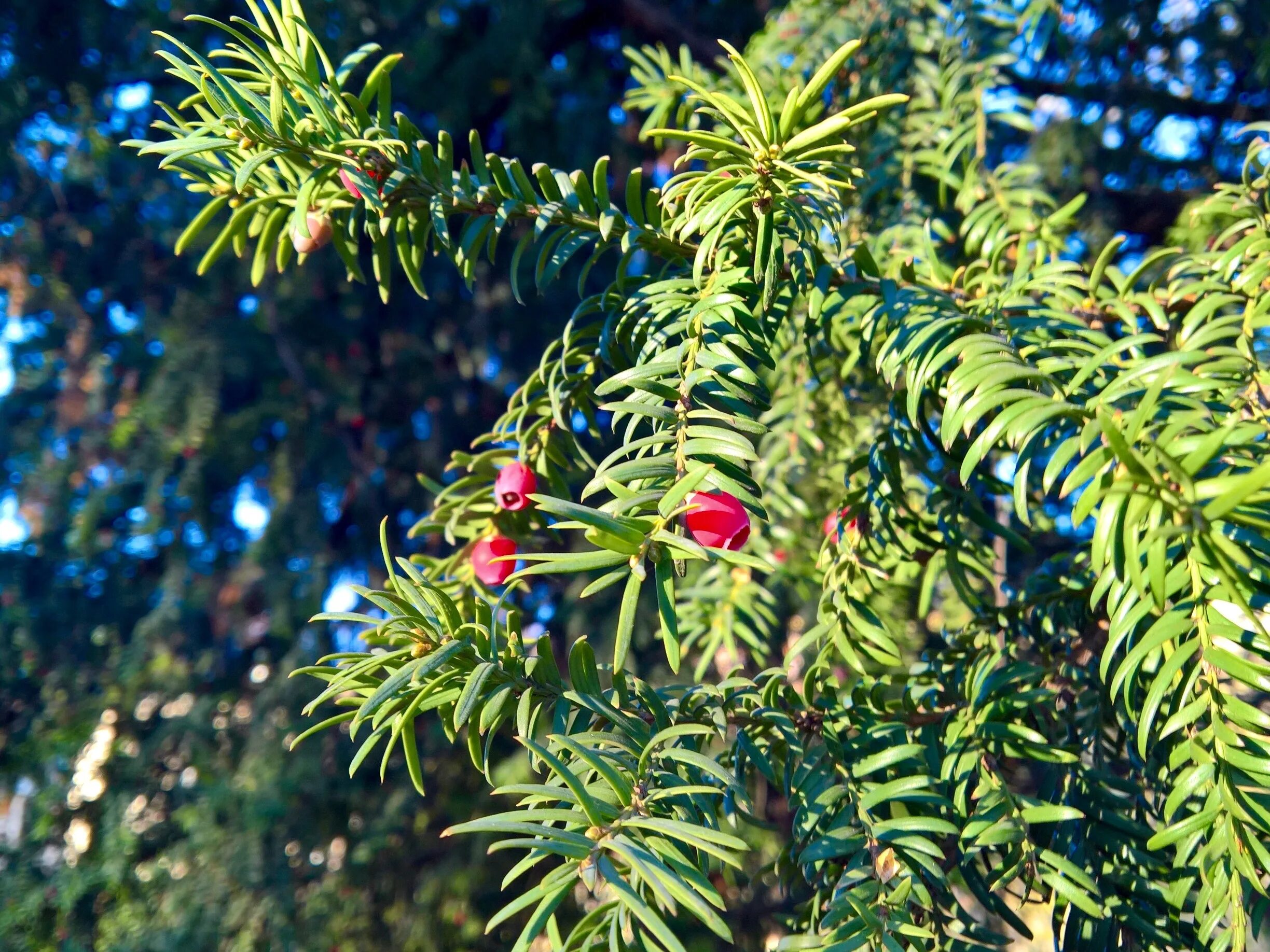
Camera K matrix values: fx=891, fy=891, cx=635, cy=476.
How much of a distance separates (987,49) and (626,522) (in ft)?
3.00

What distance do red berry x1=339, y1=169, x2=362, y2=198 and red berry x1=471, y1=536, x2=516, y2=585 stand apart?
0.25m

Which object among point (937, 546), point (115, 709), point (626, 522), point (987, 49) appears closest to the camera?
point (626, 522)

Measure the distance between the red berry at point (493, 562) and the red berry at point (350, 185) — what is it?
0.81ft

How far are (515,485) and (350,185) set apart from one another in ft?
0.72

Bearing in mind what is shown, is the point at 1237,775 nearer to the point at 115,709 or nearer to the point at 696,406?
the point at 696,406

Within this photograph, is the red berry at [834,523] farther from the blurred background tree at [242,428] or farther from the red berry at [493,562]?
the blurred background tree at [242,428]

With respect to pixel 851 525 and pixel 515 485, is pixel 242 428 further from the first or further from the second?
pixel 851 525

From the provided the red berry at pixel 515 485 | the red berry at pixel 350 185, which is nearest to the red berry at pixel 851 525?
the red berry at pixel 515 485

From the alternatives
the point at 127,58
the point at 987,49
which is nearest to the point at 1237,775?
the point at 987,49

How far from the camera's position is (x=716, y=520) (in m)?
0.46

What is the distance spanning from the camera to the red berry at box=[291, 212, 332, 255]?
0.57m

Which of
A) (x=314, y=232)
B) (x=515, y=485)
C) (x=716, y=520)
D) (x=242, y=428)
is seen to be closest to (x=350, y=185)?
(x=314, y=232)

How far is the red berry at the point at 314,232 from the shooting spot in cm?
57

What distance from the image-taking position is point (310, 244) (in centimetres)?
58
